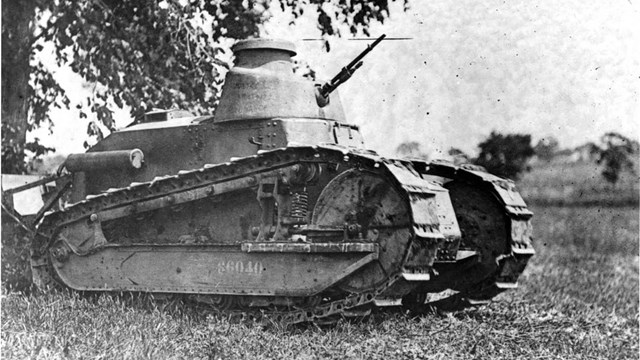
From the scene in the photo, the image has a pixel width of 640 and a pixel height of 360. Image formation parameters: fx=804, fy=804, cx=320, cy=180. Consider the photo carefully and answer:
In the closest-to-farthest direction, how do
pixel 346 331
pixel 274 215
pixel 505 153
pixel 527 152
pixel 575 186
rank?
pixel 346 331 < pixel 274 215 < pixel 505 153 < pixel 527 152 < pixel 575 186

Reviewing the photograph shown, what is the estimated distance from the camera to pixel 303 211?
8516 millimetres

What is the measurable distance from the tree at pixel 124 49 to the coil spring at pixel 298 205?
14.5 feet

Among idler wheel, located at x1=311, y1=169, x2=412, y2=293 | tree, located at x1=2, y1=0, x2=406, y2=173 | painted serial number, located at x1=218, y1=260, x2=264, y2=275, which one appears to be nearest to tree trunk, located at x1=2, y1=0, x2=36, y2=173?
tree, located at x1=2, y1=0, x2=406, y2=173

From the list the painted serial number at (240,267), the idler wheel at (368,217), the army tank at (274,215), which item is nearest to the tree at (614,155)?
the army tank at (274,215)

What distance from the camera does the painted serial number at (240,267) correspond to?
27.5 feet

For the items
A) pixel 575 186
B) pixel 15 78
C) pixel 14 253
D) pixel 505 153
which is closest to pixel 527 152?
pixel 505 153

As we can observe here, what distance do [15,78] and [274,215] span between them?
6983mm

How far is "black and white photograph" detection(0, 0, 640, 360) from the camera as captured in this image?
25.0 feet

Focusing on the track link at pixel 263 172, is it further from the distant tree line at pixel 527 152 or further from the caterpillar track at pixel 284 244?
the distant tree line at pixel 527 152

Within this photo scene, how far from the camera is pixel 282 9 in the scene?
40.1 ft

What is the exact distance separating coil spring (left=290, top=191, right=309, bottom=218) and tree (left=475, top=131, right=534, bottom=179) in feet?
29.6

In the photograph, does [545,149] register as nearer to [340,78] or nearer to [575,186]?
[575,186]

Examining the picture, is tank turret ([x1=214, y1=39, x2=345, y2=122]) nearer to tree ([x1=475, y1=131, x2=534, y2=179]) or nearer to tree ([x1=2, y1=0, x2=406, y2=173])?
tree ([x1=2, y1=0, x2=406, y2=173])

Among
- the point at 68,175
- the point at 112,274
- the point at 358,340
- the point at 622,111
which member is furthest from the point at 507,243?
the point at 68,175
